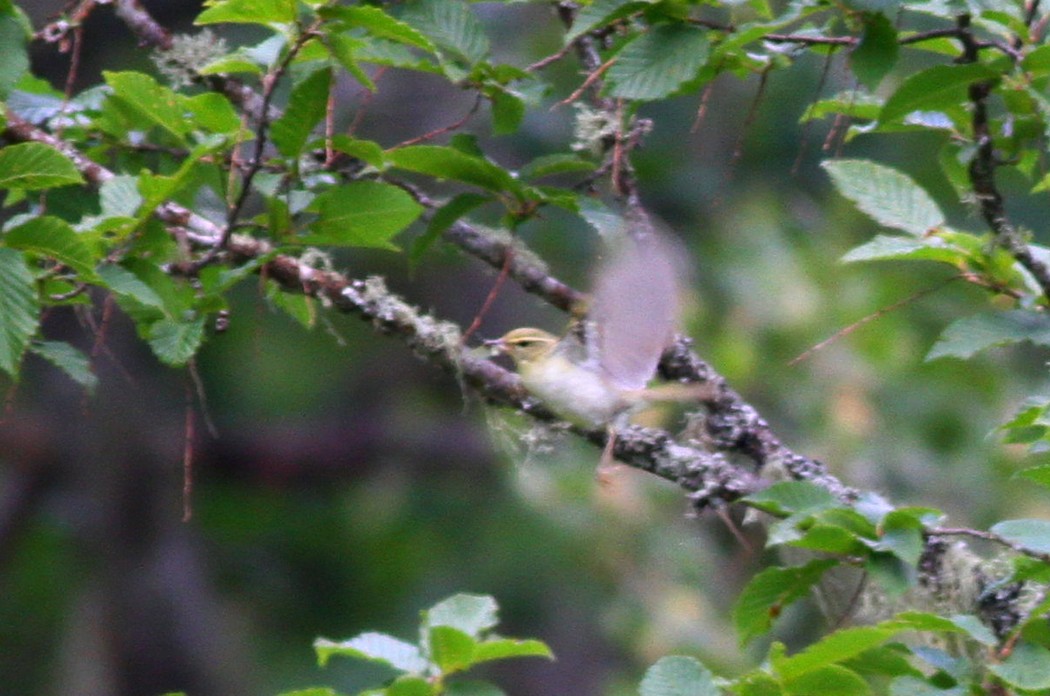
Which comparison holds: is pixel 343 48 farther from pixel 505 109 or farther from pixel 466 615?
pixel 466 615

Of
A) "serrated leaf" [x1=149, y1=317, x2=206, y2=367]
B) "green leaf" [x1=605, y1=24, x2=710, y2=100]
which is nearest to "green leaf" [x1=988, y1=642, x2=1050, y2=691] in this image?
"green leaf" [x1=605, y1=24, x2=710, y2=100]

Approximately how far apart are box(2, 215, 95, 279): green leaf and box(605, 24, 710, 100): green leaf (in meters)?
0.76

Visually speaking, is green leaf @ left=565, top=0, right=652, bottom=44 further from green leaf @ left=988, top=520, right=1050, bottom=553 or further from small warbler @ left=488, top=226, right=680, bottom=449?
green leaf @ left=988, top=520, right=1050, bottom=553

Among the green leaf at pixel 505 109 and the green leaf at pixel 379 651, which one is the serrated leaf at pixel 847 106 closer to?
the green leaf at pixel 505 109

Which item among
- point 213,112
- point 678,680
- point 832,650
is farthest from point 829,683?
point 213,112

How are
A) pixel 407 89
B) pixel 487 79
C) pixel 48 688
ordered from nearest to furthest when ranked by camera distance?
pixel 487 79
pixel 407 89
pixel 48 688

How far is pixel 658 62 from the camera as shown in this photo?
1.89 meters

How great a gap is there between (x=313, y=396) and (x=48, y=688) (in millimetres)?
2413

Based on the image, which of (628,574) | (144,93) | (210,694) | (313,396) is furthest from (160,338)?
(313,396)

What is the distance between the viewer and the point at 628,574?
5.23 meters

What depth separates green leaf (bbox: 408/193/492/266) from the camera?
2.16 metres

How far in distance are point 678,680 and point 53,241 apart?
998 millimetres

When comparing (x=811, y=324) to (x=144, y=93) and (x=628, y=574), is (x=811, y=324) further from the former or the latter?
(x=144, y=93)

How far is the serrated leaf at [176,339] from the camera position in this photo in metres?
1.99
